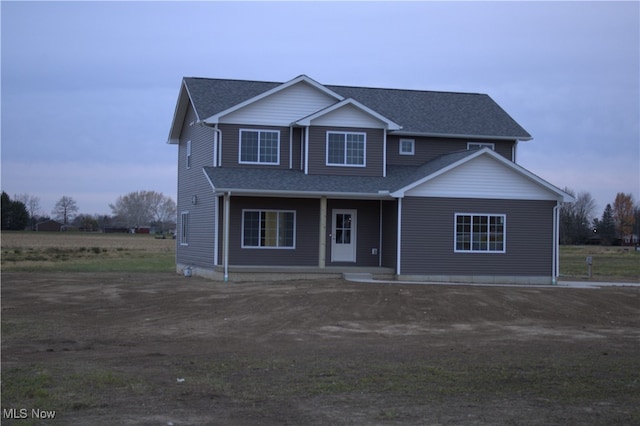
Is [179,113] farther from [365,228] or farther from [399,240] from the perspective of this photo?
[399,240]

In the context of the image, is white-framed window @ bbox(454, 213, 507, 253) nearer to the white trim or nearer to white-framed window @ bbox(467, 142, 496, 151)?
the white trim

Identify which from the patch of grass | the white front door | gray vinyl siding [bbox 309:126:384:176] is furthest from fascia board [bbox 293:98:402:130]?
the patch of grass

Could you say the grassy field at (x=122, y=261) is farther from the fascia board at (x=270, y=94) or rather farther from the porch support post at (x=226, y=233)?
the fascia board at (x=270, y=94)

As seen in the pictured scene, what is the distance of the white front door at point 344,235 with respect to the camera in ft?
97.7

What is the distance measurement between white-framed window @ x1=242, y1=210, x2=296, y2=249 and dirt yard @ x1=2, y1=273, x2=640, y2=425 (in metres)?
3.28

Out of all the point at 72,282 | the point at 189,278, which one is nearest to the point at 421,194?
the point at 189,278

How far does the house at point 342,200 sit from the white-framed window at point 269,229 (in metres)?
0.04

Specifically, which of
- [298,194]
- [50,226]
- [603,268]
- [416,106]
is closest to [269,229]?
[298,194]

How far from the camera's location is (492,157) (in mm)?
27984

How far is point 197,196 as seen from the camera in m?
31.1

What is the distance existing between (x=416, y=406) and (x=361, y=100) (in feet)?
79.9

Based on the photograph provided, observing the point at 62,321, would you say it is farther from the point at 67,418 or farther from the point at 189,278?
the point at 189,278

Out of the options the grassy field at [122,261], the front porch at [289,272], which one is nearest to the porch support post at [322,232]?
the front porch at [289,272]

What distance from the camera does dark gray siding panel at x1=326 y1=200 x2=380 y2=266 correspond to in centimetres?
2966
